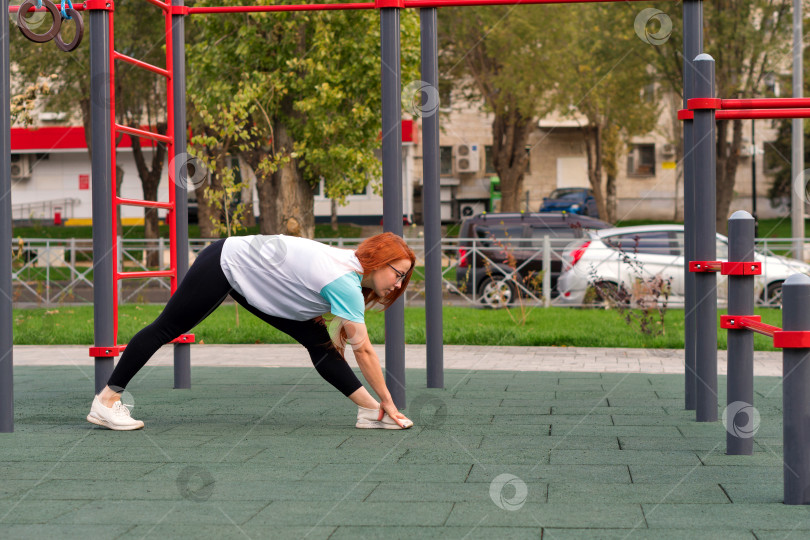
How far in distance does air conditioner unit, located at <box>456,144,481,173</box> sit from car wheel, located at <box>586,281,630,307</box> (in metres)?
32.8

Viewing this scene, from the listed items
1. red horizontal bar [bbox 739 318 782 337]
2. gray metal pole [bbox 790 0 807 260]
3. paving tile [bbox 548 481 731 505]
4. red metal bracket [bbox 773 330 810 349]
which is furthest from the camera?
gray metal pole [bbox 790 0 807 260]

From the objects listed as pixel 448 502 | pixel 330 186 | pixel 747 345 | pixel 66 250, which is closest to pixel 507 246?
pixel 330 186

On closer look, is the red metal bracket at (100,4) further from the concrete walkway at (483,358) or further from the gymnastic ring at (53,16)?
the concrete walkway at (483,358)

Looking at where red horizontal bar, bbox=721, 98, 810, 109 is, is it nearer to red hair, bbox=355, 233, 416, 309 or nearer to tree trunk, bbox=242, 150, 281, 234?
red hair, bbox=355, 233, 416, 309

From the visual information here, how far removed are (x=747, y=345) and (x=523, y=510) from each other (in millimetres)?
1535

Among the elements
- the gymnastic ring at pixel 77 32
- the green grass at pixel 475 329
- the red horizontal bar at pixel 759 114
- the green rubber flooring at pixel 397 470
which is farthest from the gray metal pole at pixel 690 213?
the green grass at pixel 475 329

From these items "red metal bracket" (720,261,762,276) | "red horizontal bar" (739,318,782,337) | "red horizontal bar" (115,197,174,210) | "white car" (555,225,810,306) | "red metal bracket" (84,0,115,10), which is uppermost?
"red metal bracket" (84,0,115,10)

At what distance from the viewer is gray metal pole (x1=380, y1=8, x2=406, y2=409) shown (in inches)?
243

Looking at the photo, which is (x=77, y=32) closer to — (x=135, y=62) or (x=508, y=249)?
(x=135, y=62)

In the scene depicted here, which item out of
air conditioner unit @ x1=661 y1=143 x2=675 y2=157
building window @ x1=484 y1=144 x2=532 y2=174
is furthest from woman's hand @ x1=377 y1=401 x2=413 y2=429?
air conditioner unit @ x1=661 y1=143 x2=675 y2=157

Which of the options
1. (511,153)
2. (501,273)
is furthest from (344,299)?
(511,153)

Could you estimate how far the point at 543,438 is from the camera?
17.4 feet

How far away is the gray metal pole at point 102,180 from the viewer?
5.90m

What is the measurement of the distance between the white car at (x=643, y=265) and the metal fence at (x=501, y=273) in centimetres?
2
